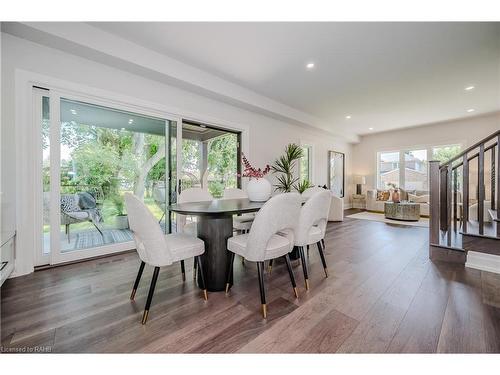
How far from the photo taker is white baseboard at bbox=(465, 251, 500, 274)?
2.25 metres

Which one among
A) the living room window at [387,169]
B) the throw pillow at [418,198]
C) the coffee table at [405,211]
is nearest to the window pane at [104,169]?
the coffee table at [405,211]

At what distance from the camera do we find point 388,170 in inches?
289

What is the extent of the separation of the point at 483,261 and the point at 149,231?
3.49m

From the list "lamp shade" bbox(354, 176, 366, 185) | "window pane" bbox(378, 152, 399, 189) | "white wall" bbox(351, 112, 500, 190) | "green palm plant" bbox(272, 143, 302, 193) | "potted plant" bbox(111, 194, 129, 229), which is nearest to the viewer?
"potted plant" bbox(111, 194, 129, 229)

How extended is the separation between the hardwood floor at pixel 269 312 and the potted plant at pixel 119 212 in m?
→ 0.65

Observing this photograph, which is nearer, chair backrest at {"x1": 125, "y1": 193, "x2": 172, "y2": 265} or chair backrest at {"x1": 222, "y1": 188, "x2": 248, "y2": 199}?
chair backrest at {"x1": 125, "y1": 193, "x2": 172, "y2": 265}

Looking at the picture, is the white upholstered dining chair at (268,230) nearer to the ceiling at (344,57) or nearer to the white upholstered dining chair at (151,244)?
the white upholstered dining chair at (151,244)

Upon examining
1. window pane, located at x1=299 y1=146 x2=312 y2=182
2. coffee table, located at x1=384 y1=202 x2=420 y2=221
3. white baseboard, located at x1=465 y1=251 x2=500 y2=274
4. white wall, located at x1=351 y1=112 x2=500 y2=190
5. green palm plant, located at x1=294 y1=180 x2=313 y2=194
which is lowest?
white baseboard, located at x1=465 y1=251 x2=500 y2=274

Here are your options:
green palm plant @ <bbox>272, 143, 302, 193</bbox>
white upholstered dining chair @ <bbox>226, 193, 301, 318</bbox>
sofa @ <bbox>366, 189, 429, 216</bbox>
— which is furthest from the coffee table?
white upholstered dining chair @ <bbox>226, 193, 301, 318</bbox>

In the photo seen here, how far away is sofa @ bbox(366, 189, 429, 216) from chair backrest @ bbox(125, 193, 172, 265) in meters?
6.99

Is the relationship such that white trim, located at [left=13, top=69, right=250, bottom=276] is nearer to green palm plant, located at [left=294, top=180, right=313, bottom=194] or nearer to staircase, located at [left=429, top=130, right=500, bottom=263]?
green palm plant, located at [left=294, top=180, right=313, bottom=194]

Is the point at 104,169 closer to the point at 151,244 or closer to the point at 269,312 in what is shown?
the point at 151,244

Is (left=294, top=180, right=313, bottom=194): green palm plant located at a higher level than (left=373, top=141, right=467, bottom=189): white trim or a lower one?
lower

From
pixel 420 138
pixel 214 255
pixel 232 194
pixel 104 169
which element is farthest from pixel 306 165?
pixel 104 169
